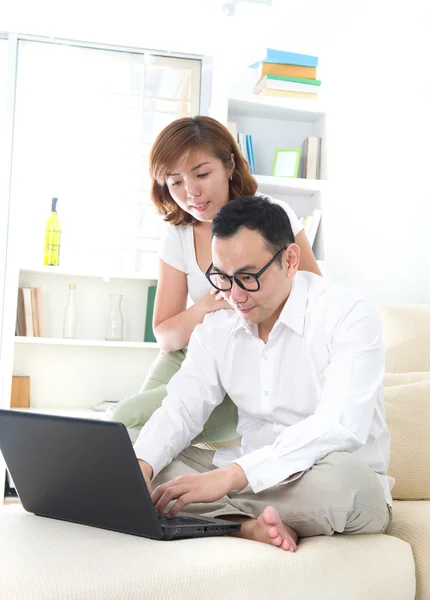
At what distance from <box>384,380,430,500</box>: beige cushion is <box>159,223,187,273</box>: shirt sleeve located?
711mm

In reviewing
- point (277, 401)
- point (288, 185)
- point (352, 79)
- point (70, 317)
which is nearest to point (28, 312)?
point (70, 317)

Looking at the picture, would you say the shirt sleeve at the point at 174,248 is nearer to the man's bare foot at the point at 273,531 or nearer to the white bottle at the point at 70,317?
the man's bare foot at the point at 273,531

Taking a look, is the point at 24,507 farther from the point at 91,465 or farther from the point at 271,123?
the point at 271,123

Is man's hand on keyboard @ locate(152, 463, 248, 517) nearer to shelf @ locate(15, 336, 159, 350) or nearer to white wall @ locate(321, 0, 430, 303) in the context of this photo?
white wall @ locate(321, 0, 430, 303)

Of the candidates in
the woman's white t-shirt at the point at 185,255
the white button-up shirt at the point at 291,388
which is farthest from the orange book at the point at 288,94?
the white button-up shirt at the point at 291,388

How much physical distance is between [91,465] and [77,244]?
9.85 feet

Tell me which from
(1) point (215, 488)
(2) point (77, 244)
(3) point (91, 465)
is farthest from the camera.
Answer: (2) point (77, 244)

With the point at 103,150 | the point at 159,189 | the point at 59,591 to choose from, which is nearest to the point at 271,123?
the point at 103,150

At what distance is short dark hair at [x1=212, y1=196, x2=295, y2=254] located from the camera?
5.51ft

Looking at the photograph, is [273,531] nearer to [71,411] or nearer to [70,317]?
[71,411]

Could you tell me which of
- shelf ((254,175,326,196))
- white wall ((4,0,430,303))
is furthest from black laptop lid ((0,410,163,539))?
white wall ((4,0,430,303))

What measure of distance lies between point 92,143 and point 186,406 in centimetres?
274

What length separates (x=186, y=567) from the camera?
4.17 feet

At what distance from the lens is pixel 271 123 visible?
3.88 meters
